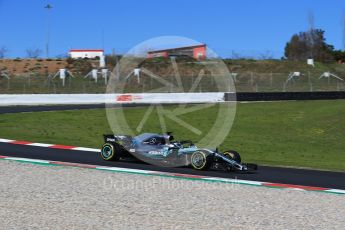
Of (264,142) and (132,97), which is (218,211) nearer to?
(264,142)

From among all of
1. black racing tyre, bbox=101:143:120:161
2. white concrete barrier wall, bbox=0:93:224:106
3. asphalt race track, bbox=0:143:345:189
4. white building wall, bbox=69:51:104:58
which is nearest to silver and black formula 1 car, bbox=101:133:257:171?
black racing tyre, bbox=101:143:120:161

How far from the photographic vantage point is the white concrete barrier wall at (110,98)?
3794 centimetres

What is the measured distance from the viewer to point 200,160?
11969 mm

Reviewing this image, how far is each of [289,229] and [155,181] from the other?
4074mm

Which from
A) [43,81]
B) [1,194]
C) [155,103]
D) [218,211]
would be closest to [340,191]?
[218,211]

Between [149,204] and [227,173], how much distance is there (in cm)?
391

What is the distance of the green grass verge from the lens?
1884 cm

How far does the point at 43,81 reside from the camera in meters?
45.0

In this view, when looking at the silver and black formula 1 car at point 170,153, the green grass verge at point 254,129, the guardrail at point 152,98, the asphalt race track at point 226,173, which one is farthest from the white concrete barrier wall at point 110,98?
the silver and black formula 1 car at point 170,153

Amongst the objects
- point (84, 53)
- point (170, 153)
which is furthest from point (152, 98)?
point (84, 53)

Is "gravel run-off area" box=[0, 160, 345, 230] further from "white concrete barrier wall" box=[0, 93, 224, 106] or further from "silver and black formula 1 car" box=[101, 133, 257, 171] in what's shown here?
"white concrete barrier wall" box=[0, 93, 224, 106]

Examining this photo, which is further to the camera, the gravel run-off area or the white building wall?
the white building wall

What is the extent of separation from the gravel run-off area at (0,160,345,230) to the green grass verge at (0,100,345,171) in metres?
6.02

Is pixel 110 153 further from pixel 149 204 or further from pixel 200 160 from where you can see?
pixel 149 204
